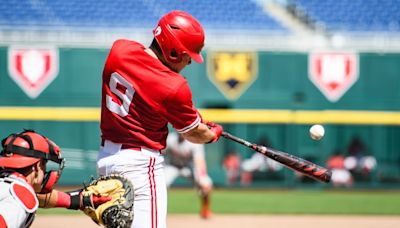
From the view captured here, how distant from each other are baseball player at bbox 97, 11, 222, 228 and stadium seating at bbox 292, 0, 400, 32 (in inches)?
568

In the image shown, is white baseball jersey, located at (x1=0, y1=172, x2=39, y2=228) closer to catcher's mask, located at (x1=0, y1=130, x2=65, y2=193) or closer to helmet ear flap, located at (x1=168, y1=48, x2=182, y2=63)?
catcher's mask, located at (x1=0, y1=130, x2=65, y2=193)

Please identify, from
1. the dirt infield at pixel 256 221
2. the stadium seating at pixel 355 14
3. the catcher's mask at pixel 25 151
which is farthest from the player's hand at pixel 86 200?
the stadium seating at pixel 355 14

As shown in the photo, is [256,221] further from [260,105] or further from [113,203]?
[260,105]

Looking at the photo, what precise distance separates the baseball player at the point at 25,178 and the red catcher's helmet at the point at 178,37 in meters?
0.95

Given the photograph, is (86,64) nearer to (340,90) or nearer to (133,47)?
(340,90)

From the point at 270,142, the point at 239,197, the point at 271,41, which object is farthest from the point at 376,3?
the point at 239,197

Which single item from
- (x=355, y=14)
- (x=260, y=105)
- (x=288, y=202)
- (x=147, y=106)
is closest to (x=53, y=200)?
(x=147, y=106)

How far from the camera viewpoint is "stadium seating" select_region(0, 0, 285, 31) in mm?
18172

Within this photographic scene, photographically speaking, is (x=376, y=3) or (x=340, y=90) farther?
(x=376, y=3)

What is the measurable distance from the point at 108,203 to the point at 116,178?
0.57 ft

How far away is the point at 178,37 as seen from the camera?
15.0 feet

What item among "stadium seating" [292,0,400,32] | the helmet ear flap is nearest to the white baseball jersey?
the helmet ear flap

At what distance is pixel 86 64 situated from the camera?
17422 millimetres

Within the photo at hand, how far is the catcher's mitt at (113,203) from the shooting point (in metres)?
4.39
